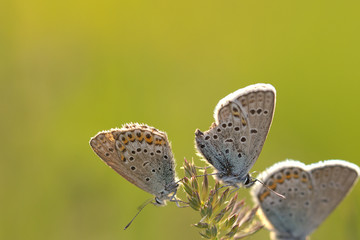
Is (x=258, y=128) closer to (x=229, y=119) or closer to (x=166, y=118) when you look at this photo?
(x=229, y=119)

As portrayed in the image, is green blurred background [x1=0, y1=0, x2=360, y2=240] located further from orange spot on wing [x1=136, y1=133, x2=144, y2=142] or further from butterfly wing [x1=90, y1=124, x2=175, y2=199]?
orange spot on wing [x1=136, y1=133, x2=144, y2=142]

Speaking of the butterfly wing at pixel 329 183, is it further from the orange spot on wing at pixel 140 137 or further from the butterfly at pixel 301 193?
the orange spot on wing at pixel 140 137

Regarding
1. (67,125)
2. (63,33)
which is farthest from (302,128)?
(63,33)

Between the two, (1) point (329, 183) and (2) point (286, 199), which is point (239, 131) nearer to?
(2) point (286, 199)

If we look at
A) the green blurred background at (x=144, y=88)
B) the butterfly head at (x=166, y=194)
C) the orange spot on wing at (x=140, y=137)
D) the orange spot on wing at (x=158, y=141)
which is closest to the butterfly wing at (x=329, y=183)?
the green blurred background at (x=144, y=88)

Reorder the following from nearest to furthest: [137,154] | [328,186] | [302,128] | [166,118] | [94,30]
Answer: [137,154] → [328,186] → [166,118] → [302,128] → [94,30]

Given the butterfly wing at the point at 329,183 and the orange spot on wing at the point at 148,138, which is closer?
the orange spot on wing at the point at 148,138

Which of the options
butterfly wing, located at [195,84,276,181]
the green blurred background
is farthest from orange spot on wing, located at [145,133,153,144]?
the green blurred background
